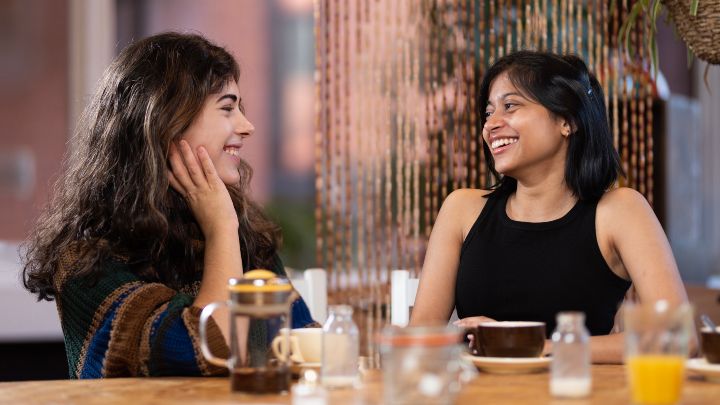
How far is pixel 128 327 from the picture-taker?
1.63 metres

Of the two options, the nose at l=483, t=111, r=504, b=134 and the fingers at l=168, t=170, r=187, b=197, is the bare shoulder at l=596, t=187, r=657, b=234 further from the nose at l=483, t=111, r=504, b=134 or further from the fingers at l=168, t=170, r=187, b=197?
the fingers at l=168, t=170, r=187, b=197

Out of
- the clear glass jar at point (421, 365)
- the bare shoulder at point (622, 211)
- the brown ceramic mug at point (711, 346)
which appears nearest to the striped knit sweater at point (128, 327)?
the clear glass jar at point (421, 365)

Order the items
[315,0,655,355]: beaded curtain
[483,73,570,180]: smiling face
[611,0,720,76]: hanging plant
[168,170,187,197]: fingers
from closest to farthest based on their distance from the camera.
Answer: [168,170,187,197]: fingers, [483,73,570,180]: smiling face, [611,0,720,76]: hanging plant, [315,0,655,355]: beaded curtain

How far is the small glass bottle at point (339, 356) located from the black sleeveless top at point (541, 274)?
2.67ft

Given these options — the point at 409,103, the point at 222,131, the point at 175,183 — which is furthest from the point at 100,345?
the point at 409,103

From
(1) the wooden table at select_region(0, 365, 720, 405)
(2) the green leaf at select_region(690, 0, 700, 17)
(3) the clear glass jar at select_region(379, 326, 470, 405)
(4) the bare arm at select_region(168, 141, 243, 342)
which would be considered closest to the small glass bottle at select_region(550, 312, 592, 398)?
(1) the wooden table at select_region(0, 365, 720, 405)

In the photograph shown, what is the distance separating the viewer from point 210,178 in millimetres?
1882

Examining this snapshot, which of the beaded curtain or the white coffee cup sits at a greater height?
the beaded curtain

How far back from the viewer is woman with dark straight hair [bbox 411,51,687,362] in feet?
7.06

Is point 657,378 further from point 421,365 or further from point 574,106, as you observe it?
point 574,106

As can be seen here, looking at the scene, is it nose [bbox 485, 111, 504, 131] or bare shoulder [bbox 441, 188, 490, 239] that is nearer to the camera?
nose [bbox 485, 111, 504, 131]

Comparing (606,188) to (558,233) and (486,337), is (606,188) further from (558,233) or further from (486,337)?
(486,337)

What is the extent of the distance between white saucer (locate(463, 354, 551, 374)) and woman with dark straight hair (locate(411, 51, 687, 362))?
2.02ft

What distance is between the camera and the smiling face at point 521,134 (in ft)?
7.18
